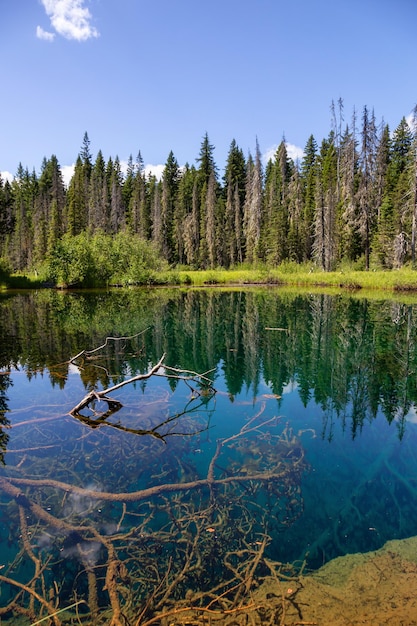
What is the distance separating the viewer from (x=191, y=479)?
536cm

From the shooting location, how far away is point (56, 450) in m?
6.24

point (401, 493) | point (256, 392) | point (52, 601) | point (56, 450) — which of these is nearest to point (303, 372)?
point (256, 392)

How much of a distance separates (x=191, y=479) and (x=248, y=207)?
192 feet

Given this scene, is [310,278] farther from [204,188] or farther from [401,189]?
[204,188]

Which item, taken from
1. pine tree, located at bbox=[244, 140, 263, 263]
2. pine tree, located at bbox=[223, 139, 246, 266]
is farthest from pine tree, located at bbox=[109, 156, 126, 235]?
pine tree, located at bbox=[244, 140, 263, 263]

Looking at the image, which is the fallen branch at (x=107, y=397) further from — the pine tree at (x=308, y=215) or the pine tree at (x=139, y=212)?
the pine tree at (x=139, y=212)

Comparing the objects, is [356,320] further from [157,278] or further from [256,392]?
[157,278]

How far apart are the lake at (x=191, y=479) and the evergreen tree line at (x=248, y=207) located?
30951 mm

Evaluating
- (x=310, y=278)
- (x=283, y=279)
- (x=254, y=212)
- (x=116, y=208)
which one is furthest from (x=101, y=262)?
(x=116, y=208)

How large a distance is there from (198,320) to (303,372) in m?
9.46

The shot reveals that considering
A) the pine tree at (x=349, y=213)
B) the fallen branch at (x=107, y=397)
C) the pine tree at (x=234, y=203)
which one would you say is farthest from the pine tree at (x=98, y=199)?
the fallen branch at (x=107, y=397)

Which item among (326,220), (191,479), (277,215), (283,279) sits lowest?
(191,479)

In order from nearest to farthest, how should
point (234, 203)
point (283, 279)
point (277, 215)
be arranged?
point (283, 279), point (277, 215), point (234, 203)

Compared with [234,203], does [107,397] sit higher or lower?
lower
